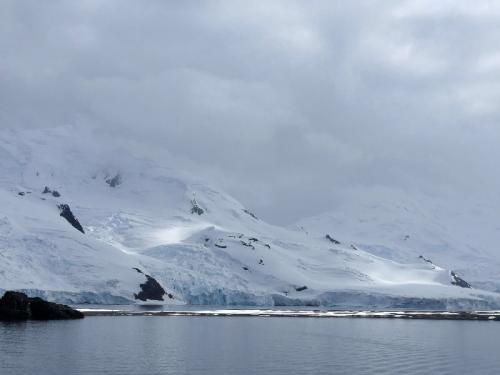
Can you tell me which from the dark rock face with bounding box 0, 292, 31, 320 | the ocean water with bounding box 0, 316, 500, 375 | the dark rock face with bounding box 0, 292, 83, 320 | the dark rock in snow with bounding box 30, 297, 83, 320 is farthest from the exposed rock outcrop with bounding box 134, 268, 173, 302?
the ocean water with bounding box 0, 316, 500, 375

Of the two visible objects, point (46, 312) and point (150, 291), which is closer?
point (46, 312)

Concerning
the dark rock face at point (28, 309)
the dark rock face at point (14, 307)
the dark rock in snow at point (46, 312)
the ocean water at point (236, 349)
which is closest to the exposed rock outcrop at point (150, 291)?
the dark rock face at point (28, 309)

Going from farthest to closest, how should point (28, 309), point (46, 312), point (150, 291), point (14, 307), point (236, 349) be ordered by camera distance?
point (150, 291)
point (46, 312)
point (28, 309)
point (14, 307)
point (236, 349)

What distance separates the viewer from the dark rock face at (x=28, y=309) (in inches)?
3843

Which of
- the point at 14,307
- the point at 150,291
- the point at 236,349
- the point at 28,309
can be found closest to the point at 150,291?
the point at 150,291

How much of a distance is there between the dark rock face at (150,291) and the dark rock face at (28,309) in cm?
6644

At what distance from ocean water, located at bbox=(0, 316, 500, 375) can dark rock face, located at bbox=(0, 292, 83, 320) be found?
25.3 feet

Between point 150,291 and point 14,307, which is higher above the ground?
point 150,291

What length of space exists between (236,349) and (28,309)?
43435mm

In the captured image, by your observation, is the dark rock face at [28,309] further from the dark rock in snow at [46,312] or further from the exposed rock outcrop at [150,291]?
the exposed rock outcrop at [150,291]

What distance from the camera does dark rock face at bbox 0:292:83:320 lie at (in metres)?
97.6

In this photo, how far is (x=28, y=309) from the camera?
327 feet

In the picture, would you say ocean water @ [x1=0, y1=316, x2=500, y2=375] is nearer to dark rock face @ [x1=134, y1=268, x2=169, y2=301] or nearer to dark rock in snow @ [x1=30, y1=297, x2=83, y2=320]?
dark rock in snow @ [x1=30, y1=297, x2=83, y2=320]

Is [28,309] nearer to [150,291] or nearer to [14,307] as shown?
[14,307]
